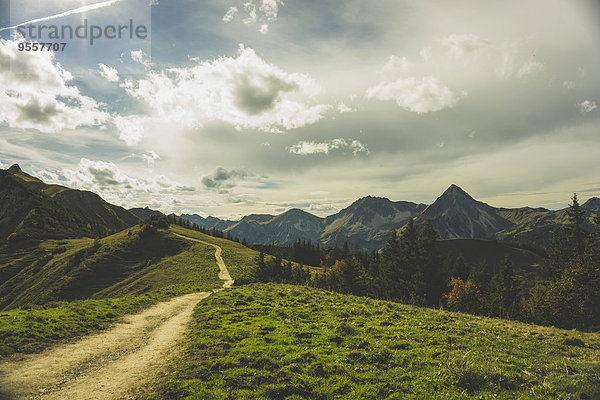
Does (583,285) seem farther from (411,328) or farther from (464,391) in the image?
(464,391)

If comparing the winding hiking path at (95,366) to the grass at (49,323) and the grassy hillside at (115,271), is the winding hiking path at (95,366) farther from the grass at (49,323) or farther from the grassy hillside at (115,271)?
the grassy hillside at (115,271)

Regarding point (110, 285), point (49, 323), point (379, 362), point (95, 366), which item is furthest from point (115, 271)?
point (379, 362)

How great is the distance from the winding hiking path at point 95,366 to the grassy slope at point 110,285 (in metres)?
1.92

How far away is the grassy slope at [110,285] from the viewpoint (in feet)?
55.3

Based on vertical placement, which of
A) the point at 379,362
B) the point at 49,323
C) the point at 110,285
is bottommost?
the point at 110,285

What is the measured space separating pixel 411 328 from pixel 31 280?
136478 millimetres

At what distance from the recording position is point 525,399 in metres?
8.86

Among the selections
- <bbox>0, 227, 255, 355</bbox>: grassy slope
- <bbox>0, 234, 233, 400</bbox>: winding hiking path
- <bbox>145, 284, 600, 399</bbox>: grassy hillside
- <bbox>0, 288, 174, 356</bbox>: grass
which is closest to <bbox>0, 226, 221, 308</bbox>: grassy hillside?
<bbox>0, 227, 255, 355</bbox>: grassy slope

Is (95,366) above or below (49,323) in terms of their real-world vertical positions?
below

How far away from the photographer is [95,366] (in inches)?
514

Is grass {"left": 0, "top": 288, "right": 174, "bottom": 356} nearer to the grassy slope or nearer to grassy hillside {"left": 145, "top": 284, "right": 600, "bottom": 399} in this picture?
the grassy slope

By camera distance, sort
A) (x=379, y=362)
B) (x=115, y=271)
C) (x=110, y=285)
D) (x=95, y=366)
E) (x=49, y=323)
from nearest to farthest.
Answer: (x=379, y=362) → (x=95, y=366) → (x=49, y=323) → (x=110, y=285) → (x=115, y=271)

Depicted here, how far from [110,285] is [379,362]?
87625mm

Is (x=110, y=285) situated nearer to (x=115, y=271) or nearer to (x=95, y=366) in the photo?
(x=115, y=271)
